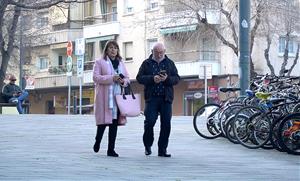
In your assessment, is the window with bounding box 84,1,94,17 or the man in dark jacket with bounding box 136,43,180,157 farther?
the window with bounding box 84,1,94,17

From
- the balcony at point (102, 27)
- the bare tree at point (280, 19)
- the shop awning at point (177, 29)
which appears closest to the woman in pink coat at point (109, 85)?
the bare tree at point (280, 19)

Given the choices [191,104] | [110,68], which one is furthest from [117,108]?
[191,104]

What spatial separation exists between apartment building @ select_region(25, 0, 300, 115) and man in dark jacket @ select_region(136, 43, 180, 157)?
22.2 m

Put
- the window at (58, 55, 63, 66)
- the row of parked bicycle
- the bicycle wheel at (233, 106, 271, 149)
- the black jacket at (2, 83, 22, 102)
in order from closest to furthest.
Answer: the row of parked bicycle, the bicycle wheel at (233, 106, 271, 149), the black jacket at (2, 83, 22, 102), the window at (58, 55, 63, 66)

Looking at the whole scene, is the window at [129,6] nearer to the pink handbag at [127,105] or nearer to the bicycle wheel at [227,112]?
the bicycle wheel at [227,112]

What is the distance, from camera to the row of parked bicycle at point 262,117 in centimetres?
1340

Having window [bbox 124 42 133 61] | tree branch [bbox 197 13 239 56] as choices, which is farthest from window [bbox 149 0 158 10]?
tree branch [bbox 197 13 239 56]

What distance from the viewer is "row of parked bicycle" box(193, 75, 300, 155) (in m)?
13.4

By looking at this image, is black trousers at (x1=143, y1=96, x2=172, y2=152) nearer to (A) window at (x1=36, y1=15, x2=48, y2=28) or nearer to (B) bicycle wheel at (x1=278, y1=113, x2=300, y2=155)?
(B) bicycle wheel at (x1=278, y1=113, x2=300, y2=155)

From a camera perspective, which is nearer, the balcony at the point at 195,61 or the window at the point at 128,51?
the balcony at the point at 195,61

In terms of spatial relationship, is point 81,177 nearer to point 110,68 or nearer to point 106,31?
point 110,68

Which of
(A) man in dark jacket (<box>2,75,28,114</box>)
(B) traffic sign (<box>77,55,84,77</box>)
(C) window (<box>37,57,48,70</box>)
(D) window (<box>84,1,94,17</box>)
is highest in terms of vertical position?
(D) window (<box>84,1,94,17</box>)

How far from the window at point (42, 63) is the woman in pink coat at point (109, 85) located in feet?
166

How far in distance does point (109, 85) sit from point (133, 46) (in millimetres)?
39873
